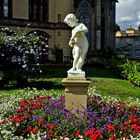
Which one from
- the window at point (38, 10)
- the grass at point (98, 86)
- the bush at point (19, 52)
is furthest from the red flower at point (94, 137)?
the window at point (38, 10)

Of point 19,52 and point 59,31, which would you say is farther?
point 59,31

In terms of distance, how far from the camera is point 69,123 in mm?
9562

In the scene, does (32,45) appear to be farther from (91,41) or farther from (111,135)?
(91,41)

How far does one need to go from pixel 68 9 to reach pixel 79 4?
8.31 feet

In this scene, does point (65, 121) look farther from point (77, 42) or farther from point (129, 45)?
point (129, 45)

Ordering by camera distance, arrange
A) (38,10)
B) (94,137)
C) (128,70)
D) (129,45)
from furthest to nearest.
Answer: (129,45) → (38,10) → (128,70) → (94,137)

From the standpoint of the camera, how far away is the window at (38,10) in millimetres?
36688

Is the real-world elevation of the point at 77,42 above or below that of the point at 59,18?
below

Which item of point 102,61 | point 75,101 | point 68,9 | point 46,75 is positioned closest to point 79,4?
point 68,9

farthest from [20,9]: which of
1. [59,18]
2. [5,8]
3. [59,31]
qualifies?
[59,31]

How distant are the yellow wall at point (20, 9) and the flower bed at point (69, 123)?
24363 millimetres

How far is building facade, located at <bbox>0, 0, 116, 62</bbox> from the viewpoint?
114ft

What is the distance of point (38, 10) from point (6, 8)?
3573 millimetres

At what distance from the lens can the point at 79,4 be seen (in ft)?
133
